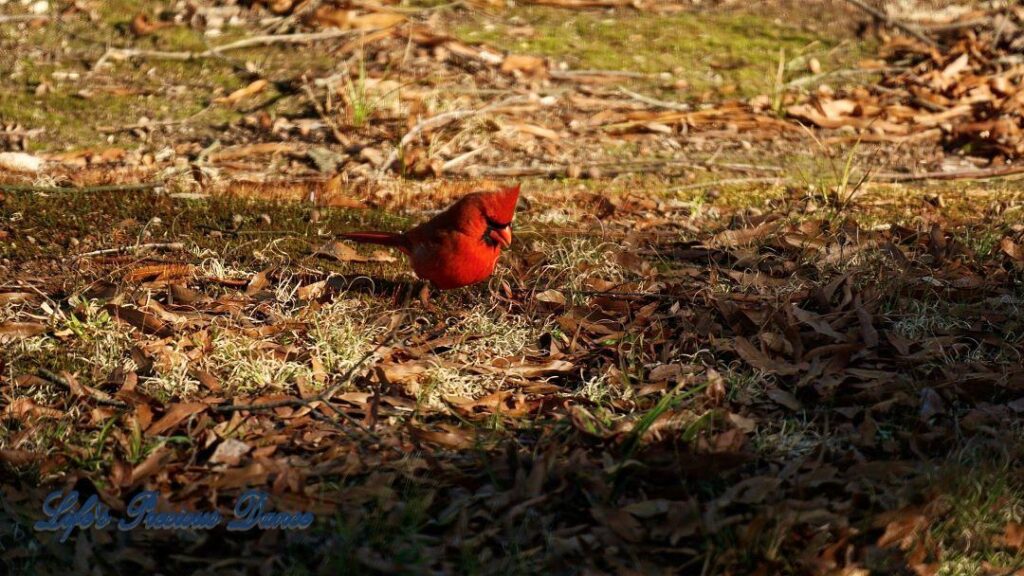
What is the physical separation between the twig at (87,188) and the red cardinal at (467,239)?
164cm

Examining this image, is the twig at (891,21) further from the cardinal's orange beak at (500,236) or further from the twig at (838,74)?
the cardinal's orange beak at (500,236)

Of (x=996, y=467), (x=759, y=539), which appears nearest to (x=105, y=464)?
(x=759, y=539)

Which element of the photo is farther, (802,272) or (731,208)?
(731,208)

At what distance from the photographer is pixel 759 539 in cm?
270

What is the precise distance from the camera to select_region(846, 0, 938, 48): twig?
7020 millimetres

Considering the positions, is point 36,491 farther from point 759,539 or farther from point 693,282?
point 693,282

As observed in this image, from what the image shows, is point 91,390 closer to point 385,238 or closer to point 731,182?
point 385,238

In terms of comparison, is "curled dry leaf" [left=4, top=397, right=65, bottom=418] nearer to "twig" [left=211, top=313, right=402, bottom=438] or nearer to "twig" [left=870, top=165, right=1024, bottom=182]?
"twig" [left=211, top=313, right=402, bottom=438]

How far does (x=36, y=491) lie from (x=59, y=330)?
812 millimetres

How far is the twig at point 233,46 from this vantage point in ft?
20.8

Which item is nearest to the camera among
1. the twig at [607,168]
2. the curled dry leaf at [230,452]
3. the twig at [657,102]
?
the curled dry leaf at [230,452]

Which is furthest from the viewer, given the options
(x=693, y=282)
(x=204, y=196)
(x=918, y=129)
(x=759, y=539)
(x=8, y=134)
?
(x=918, y=129)

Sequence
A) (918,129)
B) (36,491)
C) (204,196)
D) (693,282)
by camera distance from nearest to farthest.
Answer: (36,491), (693,282), (204,196), (918,129)

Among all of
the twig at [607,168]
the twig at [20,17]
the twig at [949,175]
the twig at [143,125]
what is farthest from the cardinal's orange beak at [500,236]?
the twig at [20,17]
